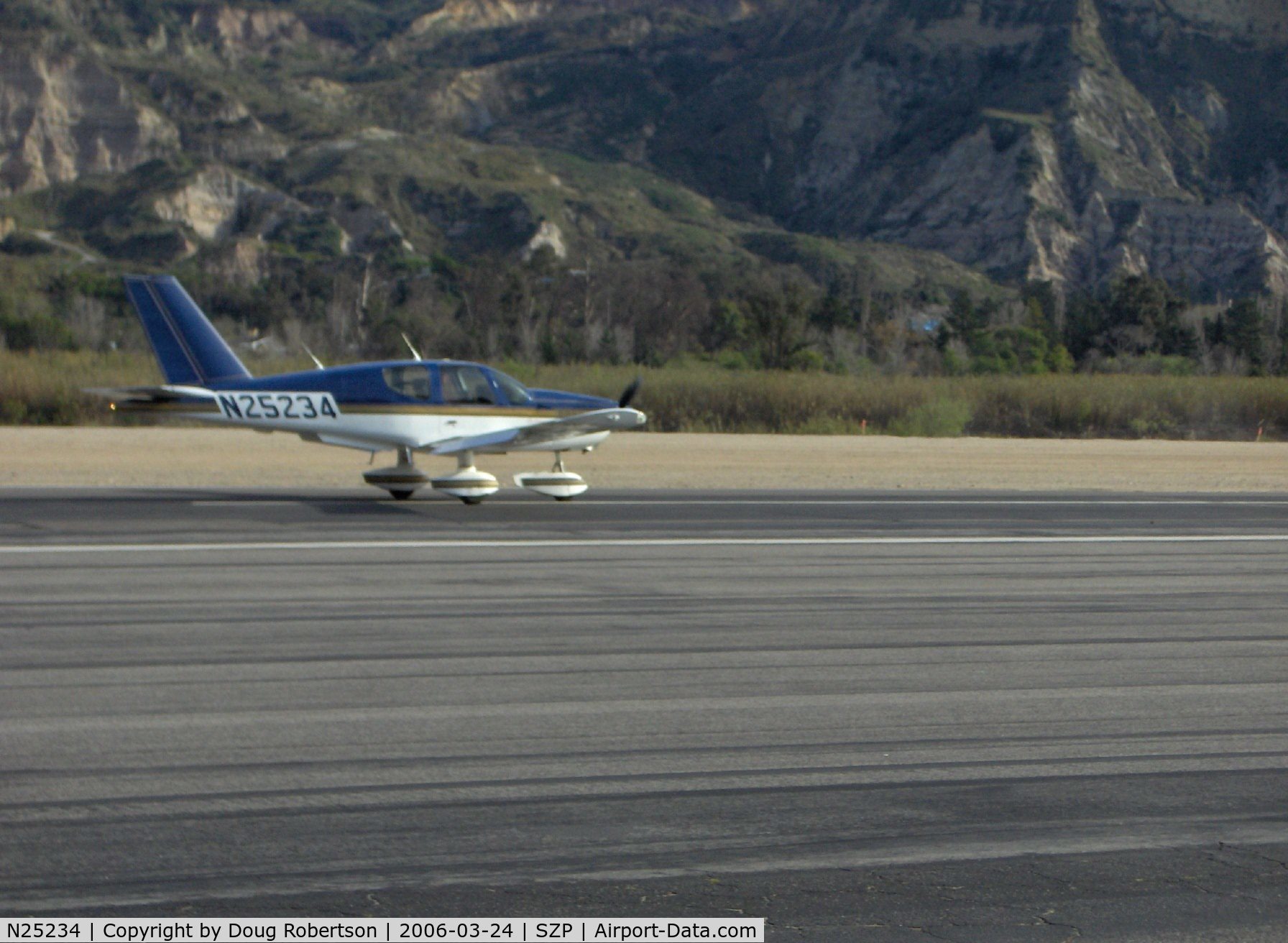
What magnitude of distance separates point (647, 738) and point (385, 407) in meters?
11.4

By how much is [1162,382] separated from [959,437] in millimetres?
10715

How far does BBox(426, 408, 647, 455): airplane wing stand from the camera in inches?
707

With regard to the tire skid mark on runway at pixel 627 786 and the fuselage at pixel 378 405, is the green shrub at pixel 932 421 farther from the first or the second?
the tire skid mark on runway at pixel 627 786

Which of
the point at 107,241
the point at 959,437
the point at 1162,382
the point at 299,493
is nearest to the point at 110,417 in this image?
the point at 299,493

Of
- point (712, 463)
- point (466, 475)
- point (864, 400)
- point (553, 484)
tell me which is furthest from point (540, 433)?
point (864, 400)

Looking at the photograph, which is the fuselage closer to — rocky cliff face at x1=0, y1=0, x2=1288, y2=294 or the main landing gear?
the main landing gear

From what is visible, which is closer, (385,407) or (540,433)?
A: (385,407)

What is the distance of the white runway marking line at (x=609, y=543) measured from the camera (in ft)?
44.5

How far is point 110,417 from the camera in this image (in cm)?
3459

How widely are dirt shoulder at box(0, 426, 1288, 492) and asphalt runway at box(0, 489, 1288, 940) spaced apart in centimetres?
940

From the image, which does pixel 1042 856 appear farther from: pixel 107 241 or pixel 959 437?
pixel 107 241

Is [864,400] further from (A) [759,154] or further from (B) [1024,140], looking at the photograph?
(A) [759,154]

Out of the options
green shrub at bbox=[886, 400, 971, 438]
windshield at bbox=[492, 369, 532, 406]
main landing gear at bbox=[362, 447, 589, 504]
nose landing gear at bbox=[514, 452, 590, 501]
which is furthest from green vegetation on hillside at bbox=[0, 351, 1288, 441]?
nose landing gear at bbox=[514, 452, 590, 501]

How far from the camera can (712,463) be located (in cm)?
2766
